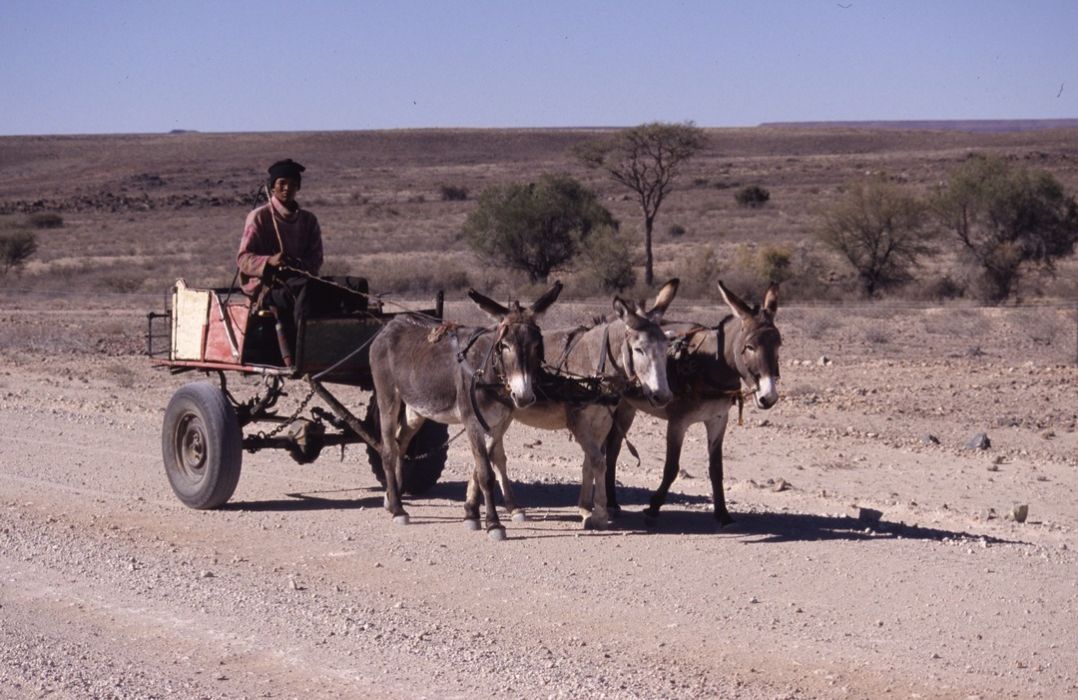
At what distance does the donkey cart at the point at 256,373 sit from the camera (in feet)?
36.9

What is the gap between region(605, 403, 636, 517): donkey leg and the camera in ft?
35.3

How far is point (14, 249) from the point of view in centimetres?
4991

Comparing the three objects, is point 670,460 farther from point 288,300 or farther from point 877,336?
point 877,336

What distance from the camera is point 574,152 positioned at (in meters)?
50.0

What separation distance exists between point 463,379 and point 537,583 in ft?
5.85

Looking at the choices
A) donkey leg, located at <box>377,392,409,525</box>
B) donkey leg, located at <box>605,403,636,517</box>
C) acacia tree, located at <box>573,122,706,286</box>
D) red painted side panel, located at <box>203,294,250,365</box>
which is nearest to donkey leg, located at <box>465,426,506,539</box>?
donkey leg, located at <box>377,392,409,525</box>

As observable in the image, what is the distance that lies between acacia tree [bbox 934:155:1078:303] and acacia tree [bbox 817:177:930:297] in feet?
4.60

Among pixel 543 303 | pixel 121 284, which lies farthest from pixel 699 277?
pixel 543 303

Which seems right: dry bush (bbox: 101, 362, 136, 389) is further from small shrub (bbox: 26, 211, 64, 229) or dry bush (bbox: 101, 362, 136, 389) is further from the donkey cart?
small shrub (bbox: 26, 211, 64, 229)

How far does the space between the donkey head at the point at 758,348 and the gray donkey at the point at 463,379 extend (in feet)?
4.32

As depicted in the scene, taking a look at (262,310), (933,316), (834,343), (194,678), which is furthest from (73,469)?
(933,316)

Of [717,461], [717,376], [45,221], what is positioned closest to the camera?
[717,376]

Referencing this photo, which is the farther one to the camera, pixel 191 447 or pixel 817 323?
pixel 817 323

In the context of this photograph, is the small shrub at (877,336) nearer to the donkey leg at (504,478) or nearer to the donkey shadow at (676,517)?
the donkey shadow at (676,517)
